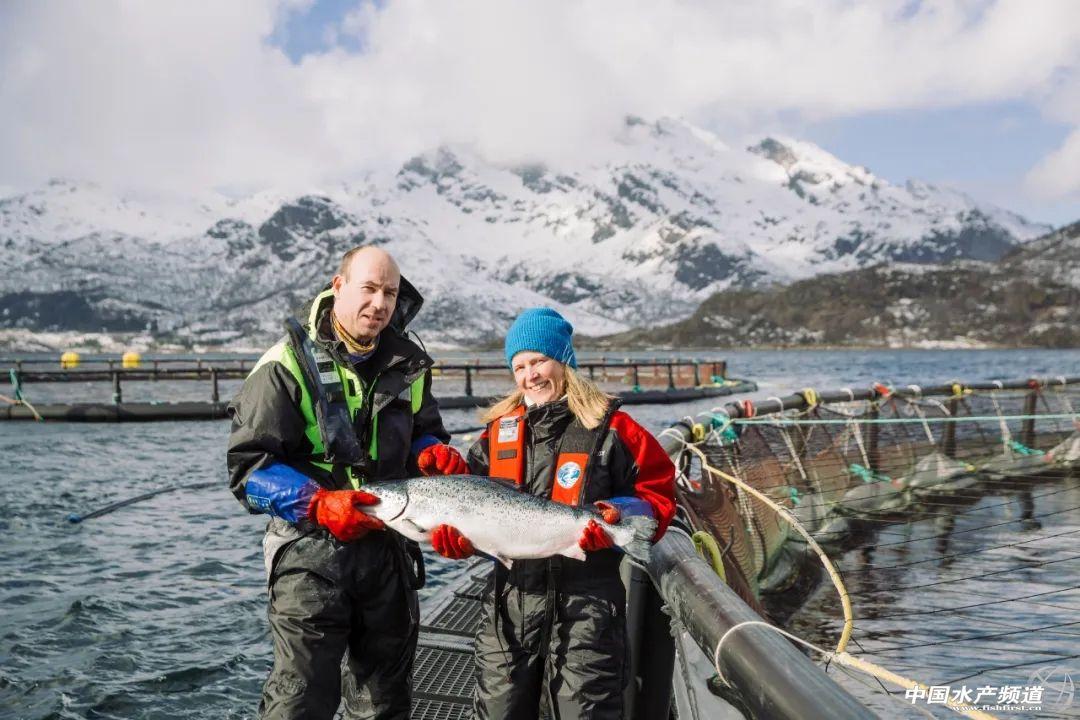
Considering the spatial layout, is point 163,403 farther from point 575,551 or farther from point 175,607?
point 575,551

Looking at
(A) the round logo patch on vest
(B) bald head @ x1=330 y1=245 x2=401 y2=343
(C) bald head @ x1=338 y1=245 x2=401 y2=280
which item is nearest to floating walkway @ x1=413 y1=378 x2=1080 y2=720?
(A) the round logo patch on vest

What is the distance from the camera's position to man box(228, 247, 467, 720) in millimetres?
3418

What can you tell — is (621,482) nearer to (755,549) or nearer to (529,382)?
(529,382)

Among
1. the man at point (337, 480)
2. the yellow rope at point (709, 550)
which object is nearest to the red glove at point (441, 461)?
the man at point (337, 480)

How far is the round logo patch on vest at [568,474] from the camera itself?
367 centimetres

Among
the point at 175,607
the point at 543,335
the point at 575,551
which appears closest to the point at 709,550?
the point at 575,551

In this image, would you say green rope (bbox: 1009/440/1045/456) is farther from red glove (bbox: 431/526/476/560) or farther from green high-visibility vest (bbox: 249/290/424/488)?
red glove (bbox: 431/526/476/560)

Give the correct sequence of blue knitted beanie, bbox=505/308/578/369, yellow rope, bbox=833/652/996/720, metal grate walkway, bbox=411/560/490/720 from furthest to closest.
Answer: metal grate walkway, bbox=411/560/490/720 < blue knitted beanie, bbox=505/308/578/369 < yellow rope, bbox=833/652/996/720

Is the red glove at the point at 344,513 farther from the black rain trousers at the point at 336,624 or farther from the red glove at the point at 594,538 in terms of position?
the red glove at the point at 594,538

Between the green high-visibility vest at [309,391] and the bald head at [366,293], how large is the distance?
0.38 feet

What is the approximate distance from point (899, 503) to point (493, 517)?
405 inches

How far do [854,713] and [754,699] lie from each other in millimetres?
364

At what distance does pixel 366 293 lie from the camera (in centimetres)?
369

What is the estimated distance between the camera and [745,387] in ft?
169
